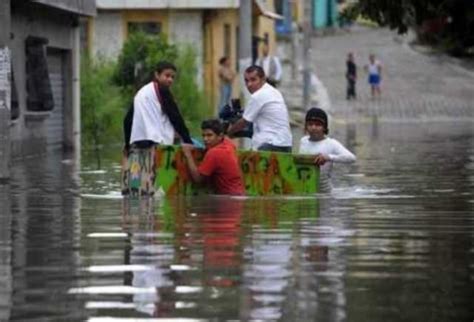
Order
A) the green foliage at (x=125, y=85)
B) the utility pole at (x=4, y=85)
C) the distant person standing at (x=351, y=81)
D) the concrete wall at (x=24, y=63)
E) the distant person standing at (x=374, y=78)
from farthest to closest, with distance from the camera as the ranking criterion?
the distant person standing at (x=374, y=78)
the distant person standing at (x=351, y=81)
the green foliage at (x=125, y=85)
the concrete wall at (x=24, y=63)
the utility pole at (x=4, y=85)

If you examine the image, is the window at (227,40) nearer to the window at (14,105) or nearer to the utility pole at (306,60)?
the utility pole at (306,60)

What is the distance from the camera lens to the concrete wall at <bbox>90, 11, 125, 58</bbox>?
49531 millimetres

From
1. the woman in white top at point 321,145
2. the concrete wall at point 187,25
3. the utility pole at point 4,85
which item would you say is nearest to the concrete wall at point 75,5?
the utility pole at point 4,85

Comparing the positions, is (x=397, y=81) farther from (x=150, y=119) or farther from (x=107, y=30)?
(x=150, y=119)

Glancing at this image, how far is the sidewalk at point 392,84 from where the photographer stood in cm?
5541

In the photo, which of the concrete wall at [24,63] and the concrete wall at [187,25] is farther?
the concrete wall at [187,25]

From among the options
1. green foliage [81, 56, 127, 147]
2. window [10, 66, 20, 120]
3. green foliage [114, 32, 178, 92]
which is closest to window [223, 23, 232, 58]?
green foliage [114, 32, 178, 92]

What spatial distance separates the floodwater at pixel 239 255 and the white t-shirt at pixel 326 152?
0.49 meters

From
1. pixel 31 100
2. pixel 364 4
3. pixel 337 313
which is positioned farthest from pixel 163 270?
pixel 364 4

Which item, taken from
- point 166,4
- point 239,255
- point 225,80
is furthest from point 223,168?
point 166,4

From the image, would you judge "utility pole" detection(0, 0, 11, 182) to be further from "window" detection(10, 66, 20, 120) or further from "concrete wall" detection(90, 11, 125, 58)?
"concrete wall" detection(90, 11, 125, 58)

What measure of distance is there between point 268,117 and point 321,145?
0.79 metres

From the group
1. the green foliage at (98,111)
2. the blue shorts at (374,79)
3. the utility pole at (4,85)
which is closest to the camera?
the utility pole at (4,85)

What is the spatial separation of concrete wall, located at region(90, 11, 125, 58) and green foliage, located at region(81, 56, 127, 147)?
12188 mm
